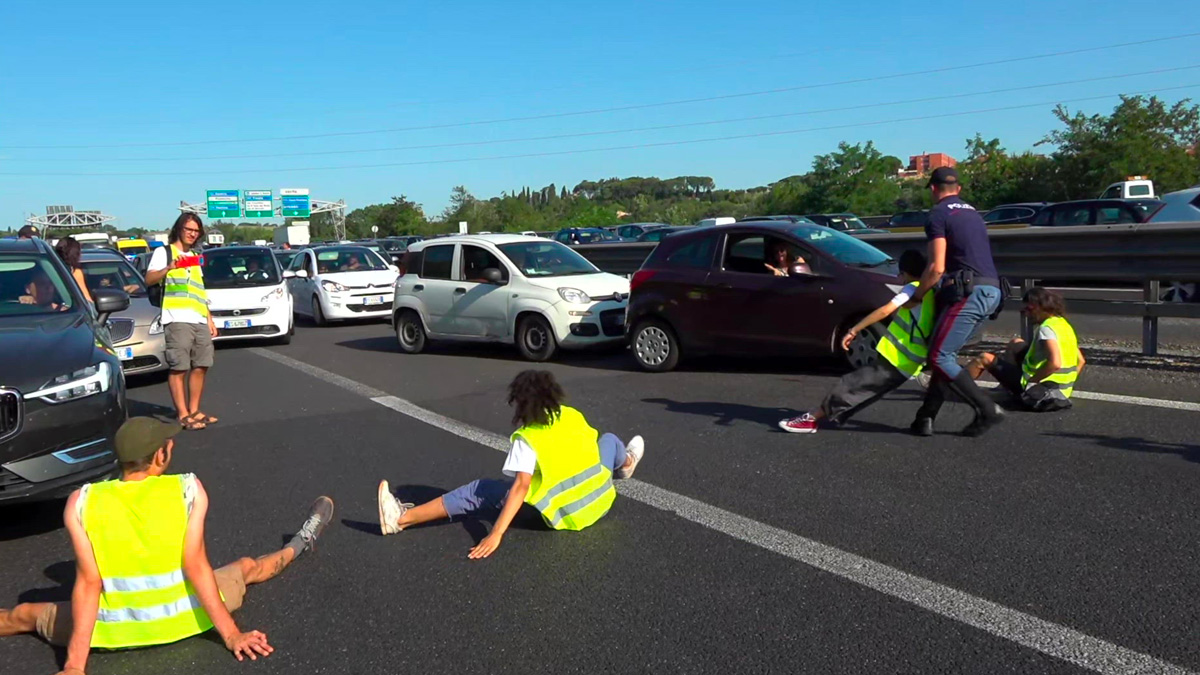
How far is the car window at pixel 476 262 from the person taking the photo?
13531 mm

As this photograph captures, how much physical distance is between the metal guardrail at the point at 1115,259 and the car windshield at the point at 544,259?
431 cm

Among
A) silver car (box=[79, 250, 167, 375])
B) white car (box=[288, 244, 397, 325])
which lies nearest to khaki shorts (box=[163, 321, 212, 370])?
silver car (box=[79, 250, 167, 375])

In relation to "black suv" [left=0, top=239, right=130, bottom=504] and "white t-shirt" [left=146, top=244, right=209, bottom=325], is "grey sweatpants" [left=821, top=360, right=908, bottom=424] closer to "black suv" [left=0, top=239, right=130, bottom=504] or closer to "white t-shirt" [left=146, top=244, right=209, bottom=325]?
"black suv" [left=0, top=239, right=130, bottom=504]

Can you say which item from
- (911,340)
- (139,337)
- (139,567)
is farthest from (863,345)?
(139,337)

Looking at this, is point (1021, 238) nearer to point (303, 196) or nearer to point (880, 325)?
point (880, 325)

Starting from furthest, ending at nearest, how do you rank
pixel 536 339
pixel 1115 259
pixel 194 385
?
pixel 536 339 < pixel 1115 259 < pixel 194 385

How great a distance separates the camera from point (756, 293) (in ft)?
34.5

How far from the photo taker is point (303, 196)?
74.8m

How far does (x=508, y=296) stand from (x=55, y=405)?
7675 mm

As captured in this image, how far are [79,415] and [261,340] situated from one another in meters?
11.8

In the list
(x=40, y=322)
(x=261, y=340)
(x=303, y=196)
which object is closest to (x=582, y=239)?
(x=261, y=340)

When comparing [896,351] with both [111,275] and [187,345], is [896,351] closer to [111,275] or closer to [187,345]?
[187,345]

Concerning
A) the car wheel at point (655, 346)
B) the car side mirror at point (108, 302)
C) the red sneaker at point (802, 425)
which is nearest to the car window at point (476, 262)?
the car wheel at point (655, 346)

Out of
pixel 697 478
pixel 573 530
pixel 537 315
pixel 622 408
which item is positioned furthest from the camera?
pixel 537 315
